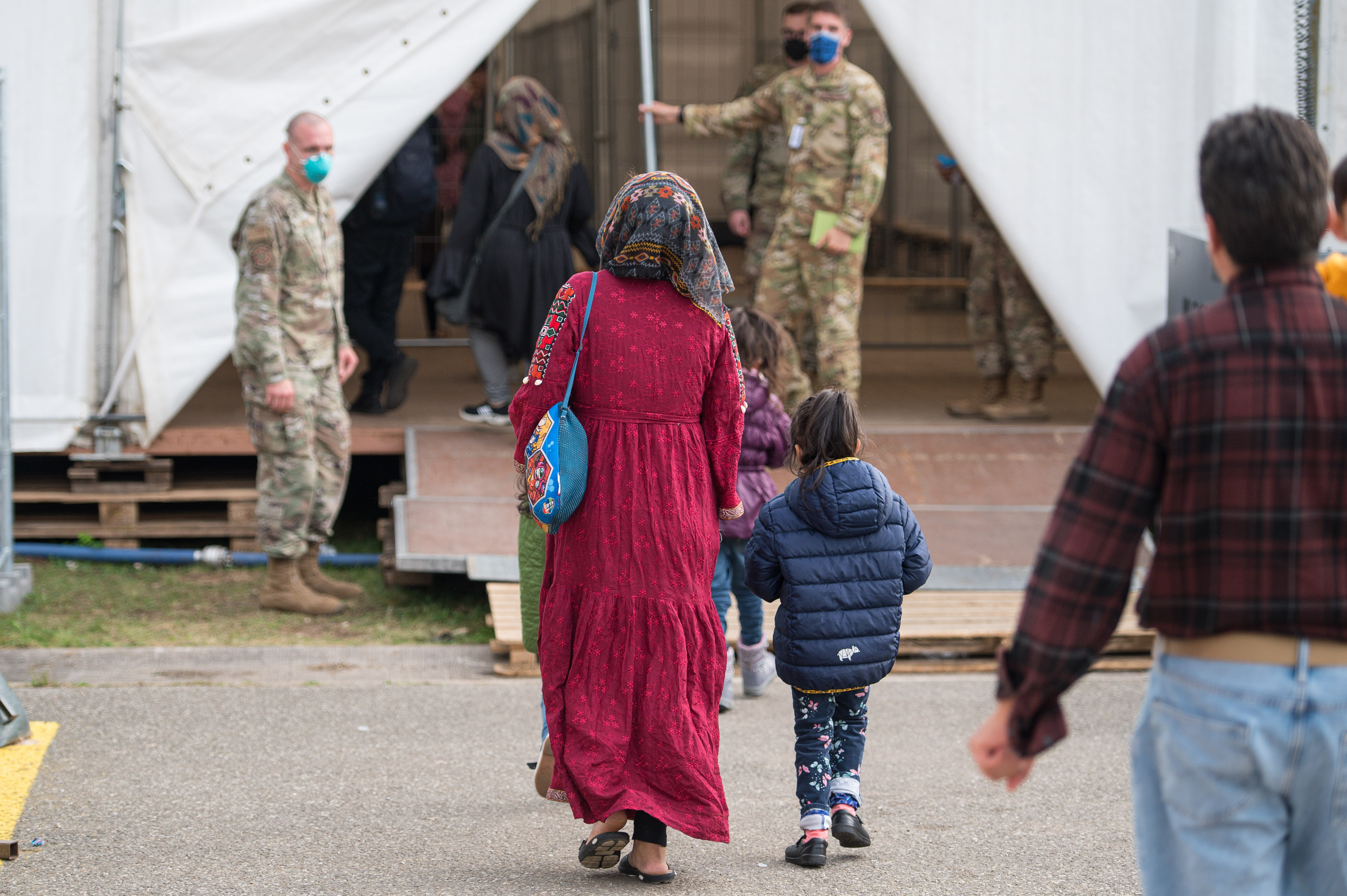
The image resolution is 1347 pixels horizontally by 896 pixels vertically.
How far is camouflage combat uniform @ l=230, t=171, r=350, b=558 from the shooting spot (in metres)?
5.68

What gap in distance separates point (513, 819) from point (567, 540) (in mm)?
959

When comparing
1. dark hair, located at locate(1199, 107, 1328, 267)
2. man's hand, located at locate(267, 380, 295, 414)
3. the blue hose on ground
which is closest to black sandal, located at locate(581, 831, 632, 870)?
dark hair, located at locate(1199, 107, 1328, 267)

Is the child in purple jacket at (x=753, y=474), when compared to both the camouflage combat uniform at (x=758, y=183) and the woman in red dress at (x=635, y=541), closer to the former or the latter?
the woman in red dress at (x=635, y=541)

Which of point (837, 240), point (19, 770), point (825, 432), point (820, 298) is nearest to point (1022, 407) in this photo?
point (820, 298)

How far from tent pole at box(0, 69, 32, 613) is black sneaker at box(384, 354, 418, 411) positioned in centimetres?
212

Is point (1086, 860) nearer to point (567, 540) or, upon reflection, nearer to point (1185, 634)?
point (567, 540)

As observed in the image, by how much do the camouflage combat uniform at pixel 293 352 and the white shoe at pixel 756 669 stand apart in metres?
2.06

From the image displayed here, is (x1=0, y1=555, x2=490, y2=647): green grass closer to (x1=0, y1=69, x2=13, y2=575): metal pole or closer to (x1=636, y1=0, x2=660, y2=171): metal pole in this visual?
(x1=0, y1=69, x2=13, y2=575): metal pole

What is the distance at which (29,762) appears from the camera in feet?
13.8

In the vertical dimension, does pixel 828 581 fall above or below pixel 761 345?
below

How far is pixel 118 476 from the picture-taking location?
688 cm

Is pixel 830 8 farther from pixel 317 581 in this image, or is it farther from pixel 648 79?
pixel 317 581

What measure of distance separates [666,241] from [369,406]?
4.72 metres

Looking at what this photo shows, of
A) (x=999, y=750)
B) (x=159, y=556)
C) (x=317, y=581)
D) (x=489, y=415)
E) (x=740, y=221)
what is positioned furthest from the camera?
(x=740, y=221)
